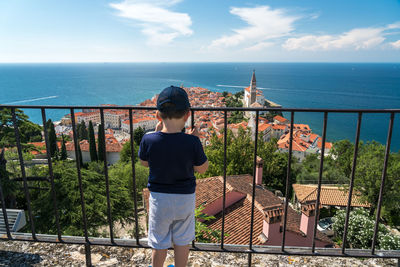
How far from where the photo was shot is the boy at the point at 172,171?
1.39m

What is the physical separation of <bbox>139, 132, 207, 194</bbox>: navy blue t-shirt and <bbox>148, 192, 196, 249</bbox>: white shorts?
45mm

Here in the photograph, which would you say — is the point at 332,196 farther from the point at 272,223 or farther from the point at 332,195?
the point at 272,223

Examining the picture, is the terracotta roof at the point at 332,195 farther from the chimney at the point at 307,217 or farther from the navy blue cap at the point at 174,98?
the navy blue cap at the point at 174,98

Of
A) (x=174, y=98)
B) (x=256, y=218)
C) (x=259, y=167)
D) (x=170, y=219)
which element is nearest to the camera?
(x=174, y=98)

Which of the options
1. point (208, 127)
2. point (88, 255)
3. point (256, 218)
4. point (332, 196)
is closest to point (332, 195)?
point (332, 196)

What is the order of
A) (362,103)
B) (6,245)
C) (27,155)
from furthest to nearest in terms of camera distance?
(362,103), (27,155), (6,245)

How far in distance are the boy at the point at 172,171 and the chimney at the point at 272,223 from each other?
6696 millimetres

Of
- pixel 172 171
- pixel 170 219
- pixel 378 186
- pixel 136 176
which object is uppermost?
pixel 172 171

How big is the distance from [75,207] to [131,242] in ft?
35.4

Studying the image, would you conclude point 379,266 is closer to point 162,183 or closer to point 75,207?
point 162,183

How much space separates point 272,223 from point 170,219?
22.7 ft

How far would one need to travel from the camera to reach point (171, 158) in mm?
1390

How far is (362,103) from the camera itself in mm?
80062

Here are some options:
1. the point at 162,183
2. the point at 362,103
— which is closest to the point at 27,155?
the point at 162,183
